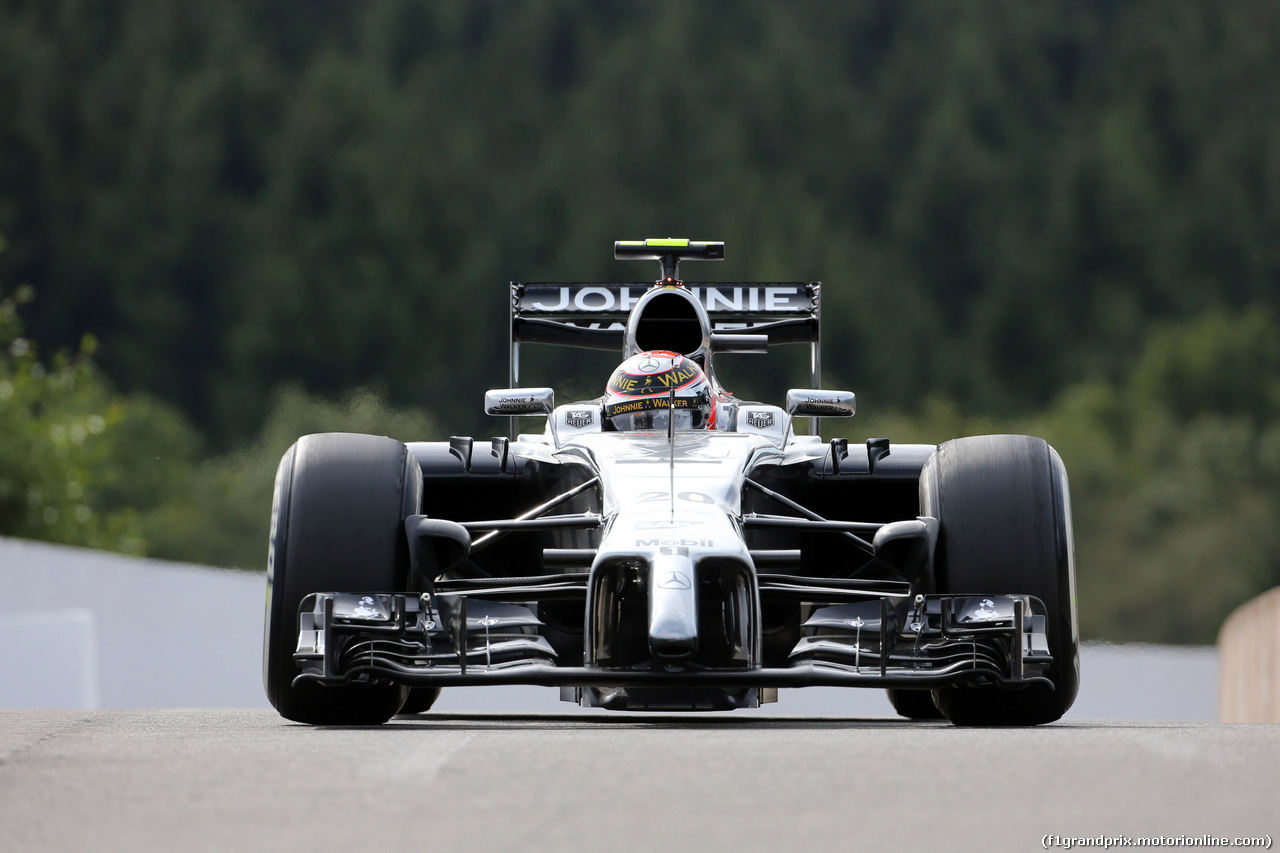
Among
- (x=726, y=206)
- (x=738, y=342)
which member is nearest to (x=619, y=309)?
(x=738, y=342)

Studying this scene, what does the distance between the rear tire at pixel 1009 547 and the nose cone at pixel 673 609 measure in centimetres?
125

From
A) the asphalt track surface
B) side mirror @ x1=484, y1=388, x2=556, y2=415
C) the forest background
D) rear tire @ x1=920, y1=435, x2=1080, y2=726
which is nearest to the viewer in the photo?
the asphalt track surface

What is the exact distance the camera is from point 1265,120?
236 ft

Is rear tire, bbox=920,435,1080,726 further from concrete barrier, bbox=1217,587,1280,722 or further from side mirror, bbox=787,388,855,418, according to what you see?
concrete barrier, bbox=1217,587,1280,722

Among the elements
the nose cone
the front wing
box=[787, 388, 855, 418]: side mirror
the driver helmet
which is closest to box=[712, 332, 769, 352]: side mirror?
box=[787, 388, 855, 418]: side mirror

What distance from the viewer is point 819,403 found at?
10781 mm

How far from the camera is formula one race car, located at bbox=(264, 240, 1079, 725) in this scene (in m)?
8.09

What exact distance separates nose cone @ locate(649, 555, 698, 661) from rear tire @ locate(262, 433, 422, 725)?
1384 millimetres

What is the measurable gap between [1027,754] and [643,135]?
176ft

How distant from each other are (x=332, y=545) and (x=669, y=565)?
158 centimetres

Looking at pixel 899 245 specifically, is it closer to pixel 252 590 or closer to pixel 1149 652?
pixel 1149 652

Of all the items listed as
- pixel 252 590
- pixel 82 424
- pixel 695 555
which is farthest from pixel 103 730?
pixel 82 424

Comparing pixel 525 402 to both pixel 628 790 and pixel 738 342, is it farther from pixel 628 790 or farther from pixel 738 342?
pixel 628 790

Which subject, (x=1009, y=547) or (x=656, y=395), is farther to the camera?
(x=656, y=395)
